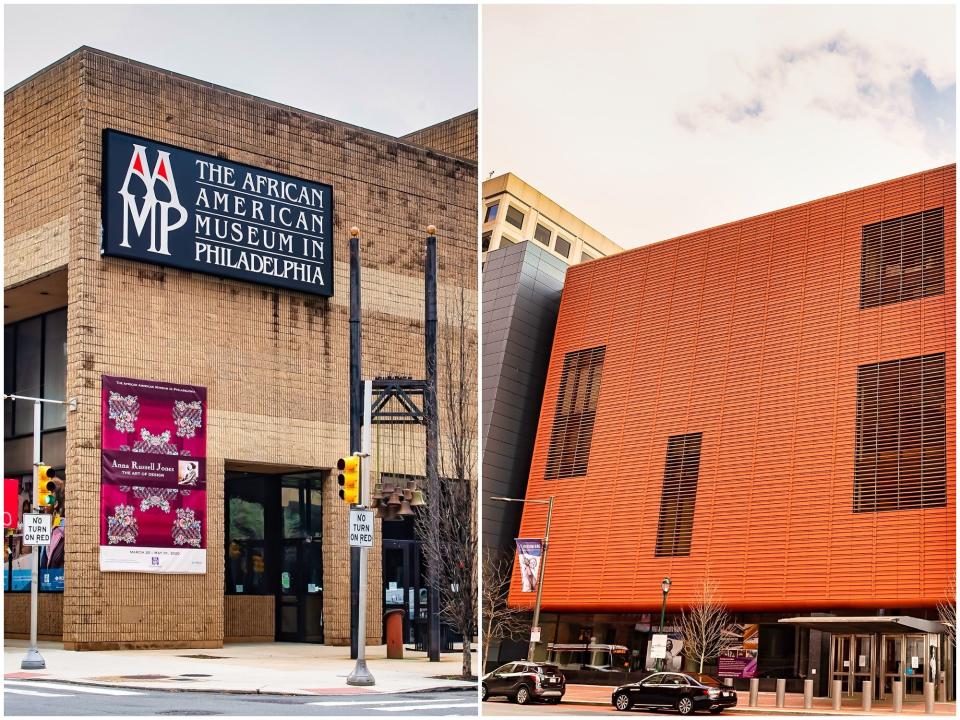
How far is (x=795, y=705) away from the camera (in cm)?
4003

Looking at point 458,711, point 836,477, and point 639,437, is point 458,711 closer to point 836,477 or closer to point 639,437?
point 836,477

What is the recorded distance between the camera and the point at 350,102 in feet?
83.3

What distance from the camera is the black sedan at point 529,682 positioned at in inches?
1368

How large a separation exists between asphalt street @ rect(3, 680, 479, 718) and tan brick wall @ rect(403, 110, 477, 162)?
2436 centimetres

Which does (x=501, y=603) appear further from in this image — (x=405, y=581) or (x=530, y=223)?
(x=530, y=223)

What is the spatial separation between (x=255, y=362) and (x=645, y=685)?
14.4 meters

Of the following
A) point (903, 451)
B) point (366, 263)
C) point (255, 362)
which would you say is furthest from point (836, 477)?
point (255, 362)

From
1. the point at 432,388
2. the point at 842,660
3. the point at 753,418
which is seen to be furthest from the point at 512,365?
the point at 432,388

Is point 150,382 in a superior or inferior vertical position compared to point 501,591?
superior

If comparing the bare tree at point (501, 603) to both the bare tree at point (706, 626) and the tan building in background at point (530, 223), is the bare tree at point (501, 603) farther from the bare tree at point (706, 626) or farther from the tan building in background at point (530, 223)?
the tan building in background at point (530, 223)

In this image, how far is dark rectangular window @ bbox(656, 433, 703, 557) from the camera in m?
49.7

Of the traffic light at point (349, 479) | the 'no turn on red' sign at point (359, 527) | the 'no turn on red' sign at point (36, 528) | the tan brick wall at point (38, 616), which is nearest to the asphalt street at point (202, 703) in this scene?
the 'no turn on red' sign at point (359, 527)

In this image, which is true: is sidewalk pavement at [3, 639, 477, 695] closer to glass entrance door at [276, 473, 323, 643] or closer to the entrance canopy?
glass entrance door at [276, 473, 323, 643]

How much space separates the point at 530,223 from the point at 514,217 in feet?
5.49
